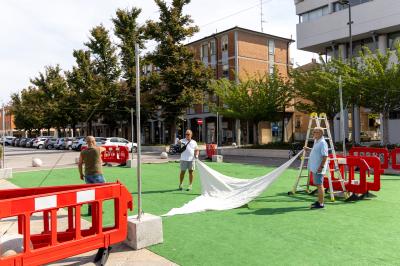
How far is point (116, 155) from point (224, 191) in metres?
13.1

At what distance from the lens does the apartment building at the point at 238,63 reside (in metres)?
45.3

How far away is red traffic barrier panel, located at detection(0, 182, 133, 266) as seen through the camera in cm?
427

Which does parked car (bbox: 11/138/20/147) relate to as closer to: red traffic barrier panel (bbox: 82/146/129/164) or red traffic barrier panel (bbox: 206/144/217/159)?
red traffic barrier panel (bbox: 82/146/129/164)

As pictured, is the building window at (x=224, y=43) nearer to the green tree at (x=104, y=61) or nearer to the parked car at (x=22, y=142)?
the green tree at (x=104, y=61)

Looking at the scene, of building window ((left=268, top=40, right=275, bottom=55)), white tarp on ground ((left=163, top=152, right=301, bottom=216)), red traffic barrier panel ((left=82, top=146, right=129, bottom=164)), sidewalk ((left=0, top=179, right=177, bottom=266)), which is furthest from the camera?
building window ((left=268, top=40, right=275, bottom=55))

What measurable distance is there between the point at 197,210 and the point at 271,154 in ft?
65.0

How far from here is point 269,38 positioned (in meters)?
49.2

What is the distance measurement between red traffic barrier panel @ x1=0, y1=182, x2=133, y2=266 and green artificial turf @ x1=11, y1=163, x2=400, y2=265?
0.87 m

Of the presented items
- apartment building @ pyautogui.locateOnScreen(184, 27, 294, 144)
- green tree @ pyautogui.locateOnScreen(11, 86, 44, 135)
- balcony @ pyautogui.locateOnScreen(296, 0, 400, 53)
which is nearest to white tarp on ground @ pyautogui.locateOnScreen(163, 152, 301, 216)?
balcony @ pyautogui.locateOnScreen(296, 0, 400, 53)

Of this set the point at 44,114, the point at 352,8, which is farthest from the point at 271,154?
the point at 44,114

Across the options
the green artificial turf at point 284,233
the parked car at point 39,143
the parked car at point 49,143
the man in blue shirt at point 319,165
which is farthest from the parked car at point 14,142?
the man in blue shirt at point 319,165

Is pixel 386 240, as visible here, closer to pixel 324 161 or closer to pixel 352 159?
pixel 324 161

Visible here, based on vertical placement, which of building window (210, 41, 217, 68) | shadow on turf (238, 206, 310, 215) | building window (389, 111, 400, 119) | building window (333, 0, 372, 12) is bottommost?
shadow on turf (238, 206, 310, 215)

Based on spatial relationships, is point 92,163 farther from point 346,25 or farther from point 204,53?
point 204,53
